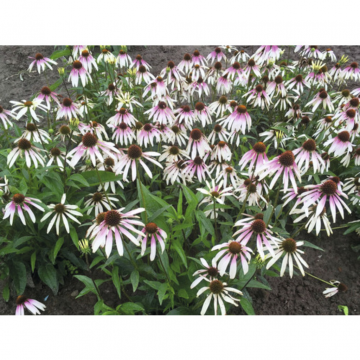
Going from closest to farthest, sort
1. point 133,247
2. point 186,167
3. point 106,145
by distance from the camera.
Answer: point 106,145 < point 133,247 < point 186,167

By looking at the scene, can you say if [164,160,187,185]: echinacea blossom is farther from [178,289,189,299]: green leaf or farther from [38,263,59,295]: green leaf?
[38,263,59,295]: green leaf

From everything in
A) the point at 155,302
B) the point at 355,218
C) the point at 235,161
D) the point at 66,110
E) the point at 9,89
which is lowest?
the point at 155,302

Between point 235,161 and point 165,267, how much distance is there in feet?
3.71

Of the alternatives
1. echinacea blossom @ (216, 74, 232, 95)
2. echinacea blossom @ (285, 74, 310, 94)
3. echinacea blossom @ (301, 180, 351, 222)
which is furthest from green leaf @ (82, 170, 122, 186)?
echinacea blossom @ (285, 74, 310, 94)

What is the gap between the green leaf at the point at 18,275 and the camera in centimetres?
175

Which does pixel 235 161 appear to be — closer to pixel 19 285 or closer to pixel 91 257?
pixel 91 257

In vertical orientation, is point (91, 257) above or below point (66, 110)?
below

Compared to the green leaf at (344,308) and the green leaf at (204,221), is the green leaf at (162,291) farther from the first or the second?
the green leaf at (344,308)

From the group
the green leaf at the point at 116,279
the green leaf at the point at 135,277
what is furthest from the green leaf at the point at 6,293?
the green leaf at the point at 135,277

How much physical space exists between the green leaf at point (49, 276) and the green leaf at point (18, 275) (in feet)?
0.27

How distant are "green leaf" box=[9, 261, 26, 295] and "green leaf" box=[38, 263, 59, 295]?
8cm

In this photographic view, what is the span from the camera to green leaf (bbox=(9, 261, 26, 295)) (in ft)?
5.76

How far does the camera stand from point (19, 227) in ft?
6.00

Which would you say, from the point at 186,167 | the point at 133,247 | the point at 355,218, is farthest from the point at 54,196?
the point at 355,218
